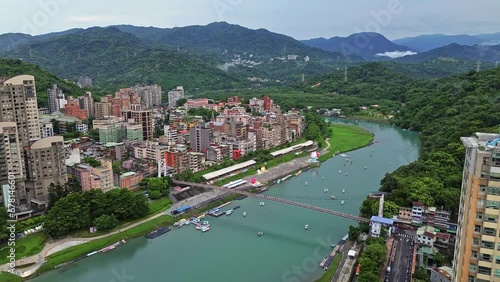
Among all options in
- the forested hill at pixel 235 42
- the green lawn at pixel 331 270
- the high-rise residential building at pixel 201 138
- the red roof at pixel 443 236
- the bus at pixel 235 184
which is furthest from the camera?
the forested hill at pixel 235 42

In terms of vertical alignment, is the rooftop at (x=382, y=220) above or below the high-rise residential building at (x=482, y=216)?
below

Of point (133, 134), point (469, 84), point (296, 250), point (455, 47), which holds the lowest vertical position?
point (296, 250)

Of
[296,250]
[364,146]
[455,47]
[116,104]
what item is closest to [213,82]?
[116,104]

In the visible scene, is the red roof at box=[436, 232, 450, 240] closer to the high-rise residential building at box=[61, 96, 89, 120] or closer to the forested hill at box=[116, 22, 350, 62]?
the high-rise residential building at box=[61, 96, 89, 120]

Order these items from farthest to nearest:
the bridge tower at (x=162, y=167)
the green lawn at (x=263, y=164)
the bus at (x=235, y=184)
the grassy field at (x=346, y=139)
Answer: the grassy field at (x=346, y=139) < the green lawn at (x=263, y=164) < the bridge tower at (x=162, y=167) < the bus at (x=235, y=184)

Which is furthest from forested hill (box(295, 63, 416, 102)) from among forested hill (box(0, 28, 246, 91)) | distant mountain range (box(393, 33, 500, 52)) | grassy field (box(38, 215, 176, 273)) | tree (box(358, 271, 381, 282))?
distant mountain range (box(393, 33, 500, 52))

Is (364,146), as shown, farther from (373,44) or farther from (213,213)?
(373,44)

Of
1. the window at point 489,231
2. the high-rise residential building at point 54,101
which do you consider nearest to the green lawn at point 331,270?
the window at point 489,231

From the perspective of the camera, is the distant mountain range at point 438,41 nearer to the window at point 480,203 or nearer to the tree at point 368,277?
the tree at point 368,277
